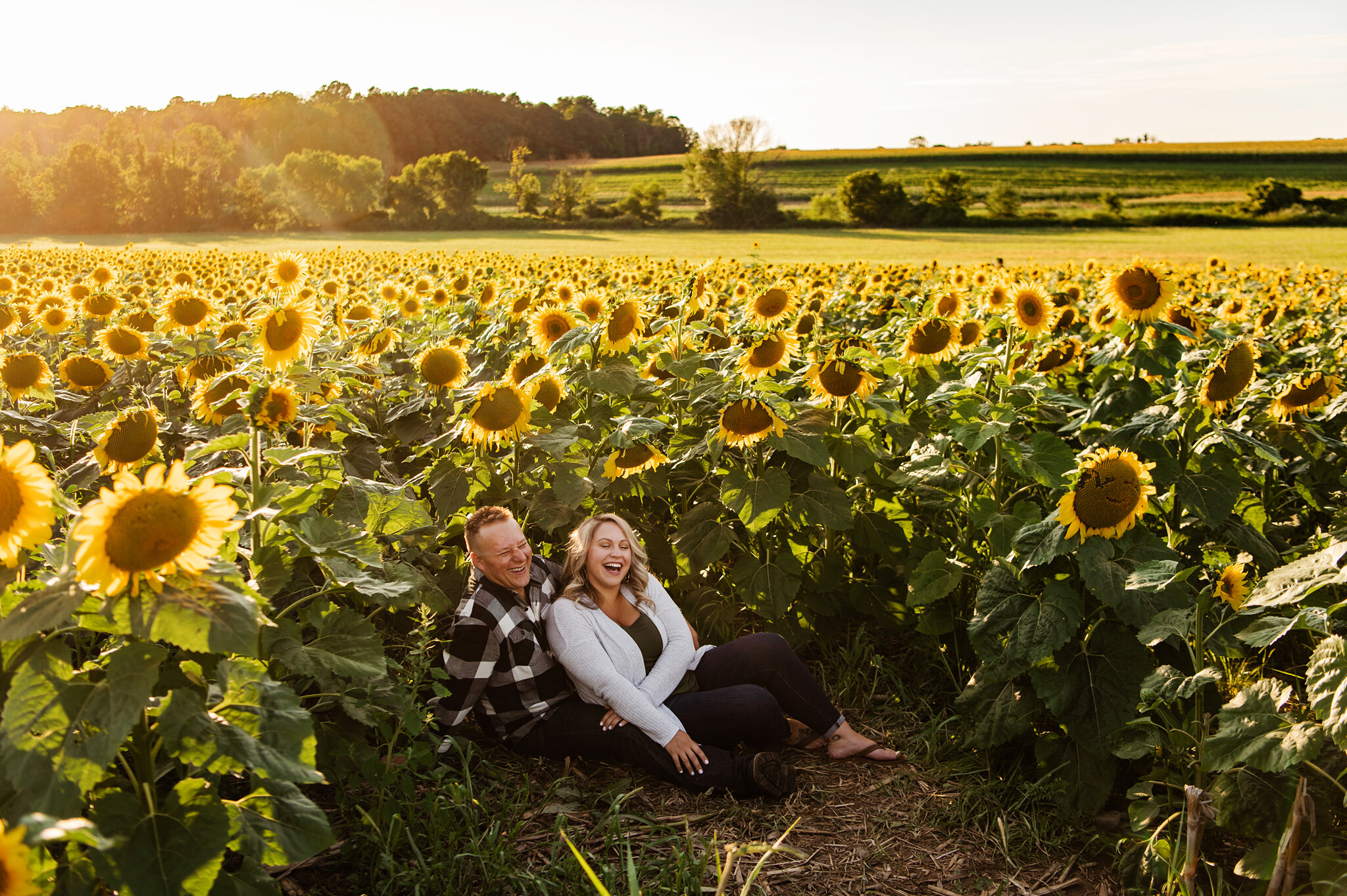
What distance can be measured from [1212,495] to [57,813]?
3802mm

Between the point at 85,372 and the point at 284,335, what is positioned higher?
the point at 284,335

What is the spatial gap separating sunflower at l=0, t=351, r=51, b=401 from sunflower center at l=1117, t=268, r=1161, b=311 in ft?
16.8

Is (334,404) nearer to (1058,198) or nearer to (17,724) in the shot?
(17,724)

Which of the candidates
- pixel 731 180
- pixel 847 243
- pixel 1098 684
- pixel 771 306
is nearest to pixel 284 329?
pixel 771 306

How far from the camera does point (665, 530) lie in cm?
498

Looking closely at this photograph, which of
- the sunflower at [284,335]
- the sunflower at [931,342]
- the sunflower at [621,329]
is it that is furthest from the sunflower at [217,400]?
the sunflower at [931,342]

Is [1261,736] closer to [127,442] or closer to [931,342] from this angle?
[931,342]

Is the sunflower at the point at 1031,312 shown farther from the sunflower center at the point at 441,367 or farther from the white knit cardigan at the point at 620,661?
the sunflower center at the point at 441,367

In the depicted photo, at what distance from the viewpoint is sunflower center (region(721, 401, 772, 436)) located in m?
4.00

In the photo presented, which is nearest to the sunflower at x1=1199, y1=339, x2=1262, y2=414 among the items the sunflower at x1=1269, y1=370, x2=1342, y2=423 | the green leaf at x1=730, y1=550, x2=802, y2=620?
the sunflower at x1=1269, y1=370, x2=1342, y2=423

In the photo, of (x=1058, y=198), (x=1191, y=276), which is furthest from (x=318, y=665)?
(x=1058, y=198)

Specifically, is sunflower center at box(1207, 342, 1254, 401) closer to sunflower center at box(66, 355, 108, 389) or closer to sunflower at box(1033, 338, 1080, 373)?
sunflower at box(1033, 338, 1080, 373)

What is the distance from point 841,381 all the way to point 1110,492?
4.42 ft

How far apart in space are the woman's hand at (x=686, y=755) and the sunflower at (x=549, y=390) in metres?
1.65
